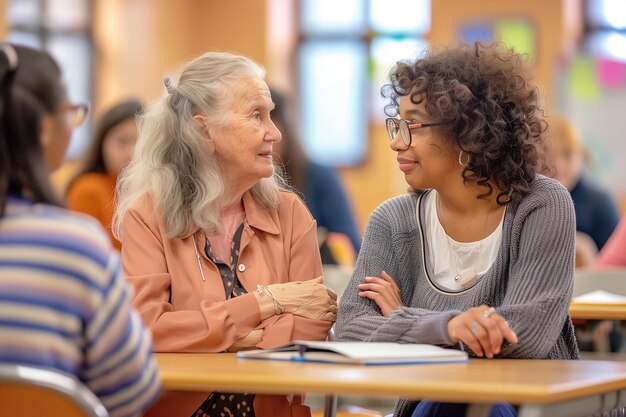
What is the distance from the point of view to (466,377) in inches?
74.7

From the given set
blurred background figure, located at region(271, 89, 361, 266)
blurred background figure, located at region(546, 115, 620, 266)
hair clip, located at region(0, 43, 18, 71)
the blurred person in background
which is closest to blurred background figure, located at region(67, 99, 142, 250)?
blurred background figure, located at region(271, 89, 361, 266)

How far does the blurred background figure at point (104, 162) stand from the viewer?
505cm

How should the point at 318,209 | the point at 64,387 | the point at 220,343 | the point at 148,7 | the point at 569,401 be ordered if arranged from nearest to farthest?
the point at 64,387
the point at 569,401
the point at 220,343
the point at 318,209
the point at 148,7

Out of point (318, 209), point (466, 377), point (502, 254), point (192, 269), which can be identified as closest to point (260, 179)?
point (192, 269)

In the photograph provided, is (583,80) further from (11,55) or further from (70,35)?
(11,55)

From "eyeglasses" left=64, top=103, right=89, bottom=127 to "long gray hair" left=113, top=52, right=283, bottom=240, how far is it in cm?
58

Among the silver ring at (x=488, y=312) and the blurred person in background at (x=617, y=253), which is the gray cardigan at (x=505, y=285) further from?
the blurred person in background at (x=617, y=253)

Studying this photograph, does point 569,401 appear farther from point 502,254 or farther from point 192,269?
point 192,269

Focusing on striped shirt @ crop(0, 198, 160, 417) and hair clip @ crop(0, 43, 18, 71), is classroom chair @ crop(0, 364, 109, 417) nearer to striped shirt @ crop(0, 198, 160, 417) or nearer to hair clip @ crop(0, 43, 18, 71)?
striped shirt @ crop(0, 198, 160, 417)

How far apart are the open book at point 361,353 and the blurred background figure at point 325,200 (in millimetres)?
2429

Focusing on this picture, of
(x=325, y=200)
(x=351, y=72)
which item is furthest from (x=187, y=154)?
(x=351, y=72)

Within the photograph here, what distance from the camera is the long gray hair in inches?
107

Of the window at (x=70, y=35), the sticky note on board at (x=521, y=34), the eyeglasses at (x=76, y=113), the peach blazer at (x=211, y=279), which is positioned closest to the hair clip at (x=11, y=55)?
the eyeglasses at (x=76, y=113)

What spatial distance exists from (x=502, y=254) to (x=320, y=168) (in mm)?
2732
